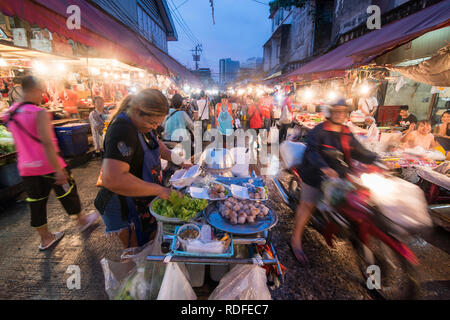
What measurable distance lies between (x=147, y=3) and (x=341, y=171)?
1893cm

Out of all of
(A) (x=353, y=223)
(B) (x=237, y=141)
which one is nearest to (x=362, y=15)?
(B) (x=237, y=141)

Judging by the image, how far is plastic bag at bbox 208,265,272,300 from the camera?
181cm

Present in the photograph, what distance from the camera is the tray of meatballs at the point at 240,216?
194 centimetres

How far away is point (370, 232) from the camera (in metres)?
2.36

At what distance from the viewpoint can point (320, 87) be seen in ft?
38.9

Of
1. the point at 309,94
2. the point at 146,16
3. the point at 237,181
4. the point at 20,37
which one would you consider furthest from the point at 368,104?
the point at 146,16

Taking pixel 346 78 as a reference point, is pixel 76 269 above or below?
below

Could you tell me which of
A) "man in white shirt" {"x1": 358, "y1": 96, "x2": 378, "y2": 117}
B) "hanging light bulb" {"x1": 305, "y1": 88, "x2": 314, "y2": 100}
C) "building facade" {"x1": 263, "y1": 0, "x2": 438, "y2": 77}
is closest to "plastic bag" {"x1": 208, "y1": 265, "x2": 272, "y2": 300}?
"man in white shirt" {"x1": 358, "y1": 96, "x2": 378, "y2": 117}

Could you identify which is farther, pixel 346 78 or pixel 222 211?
pixel 346 78

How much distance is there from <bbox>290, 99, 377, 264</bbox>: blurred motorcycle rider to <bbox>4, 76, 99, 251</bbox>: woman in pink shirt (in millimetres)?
3521

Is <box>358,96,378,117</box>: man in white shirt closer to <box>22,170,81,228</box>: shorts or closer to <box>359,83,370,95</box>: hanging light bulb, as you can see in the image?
<box>359,83,370,95</box>: hanging light bulb

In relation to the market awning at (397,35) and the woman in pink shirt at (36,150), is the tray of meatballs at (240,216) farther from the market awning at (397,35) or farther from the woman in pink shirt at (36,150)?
the market awning at (397,35)
